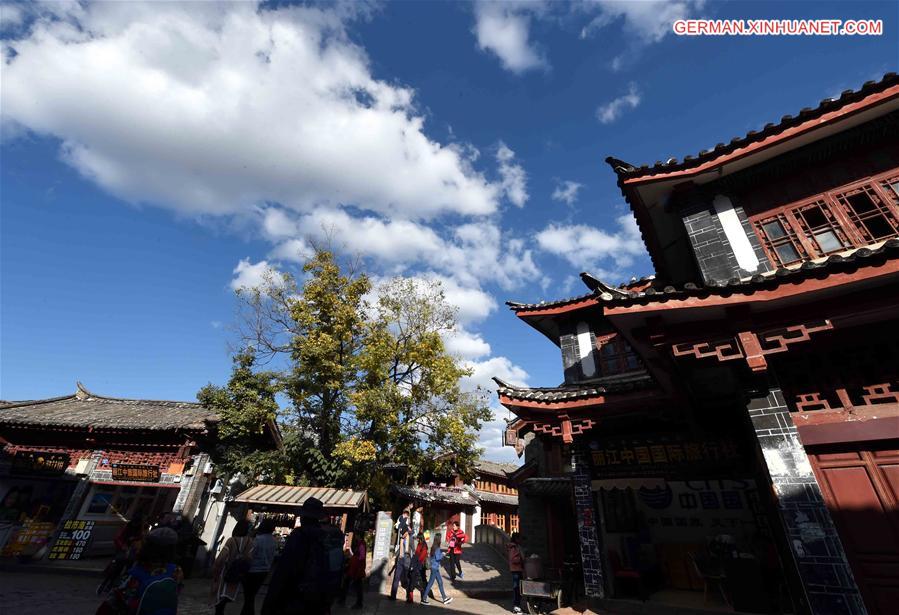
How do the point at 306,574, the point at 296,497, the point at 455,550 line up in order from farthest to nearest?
the point at 455,550, the point at 296,497, the point at 306,574

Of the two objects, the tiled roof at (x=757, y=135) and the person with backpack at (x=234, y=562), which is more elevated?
the tiled roof at (x=757, y=135)

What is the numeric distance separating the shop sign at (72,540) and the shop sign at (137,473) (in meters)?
1.48

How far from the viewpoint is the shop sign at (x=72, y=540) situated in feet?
39.5

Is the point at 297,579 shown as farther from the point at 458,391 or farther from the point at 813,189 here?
the point at 458,391

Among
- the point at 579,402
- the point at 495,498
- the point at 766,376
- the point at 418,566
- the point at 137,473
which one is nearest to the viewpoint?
the point at 766,376

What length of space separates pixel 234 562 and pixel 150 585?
4.57 metres

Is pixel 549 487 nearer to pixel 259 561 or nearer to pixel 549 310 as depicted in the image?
pixel 549 310

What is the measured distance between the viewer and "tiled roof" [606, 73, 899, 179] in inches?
222

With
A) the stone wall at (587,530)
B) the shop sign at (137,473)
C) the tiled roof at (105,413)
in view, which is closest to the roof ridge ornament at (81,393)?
the tiled roof at (105,413)

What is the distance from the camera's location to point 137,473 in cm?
1357

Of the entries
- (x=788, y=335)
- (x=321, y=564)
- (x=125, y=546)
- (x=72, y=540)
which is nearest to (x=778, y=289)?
(x=788, y=335)

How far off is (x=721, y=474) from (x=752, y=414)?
241cm

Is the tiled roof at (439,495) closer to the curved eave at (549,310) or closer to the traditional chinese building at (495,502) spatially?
the traditional chinese building at (495,502)

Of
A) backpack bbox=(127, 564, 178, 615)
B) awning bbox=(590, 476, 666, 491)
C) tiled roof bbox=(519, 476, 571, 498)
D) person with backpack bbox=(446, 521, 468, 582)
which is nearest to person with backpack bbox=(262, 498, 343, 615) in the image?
backpack bbox=(127, 564, 178, 615)
